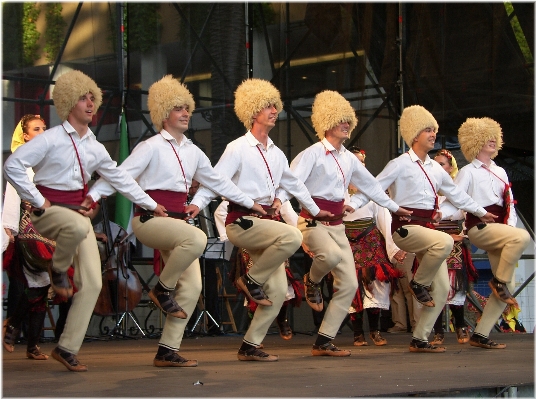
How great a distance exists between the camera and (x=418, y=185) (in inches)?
287

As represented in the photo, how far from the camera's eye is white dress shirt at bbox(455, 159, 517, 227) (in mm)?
7758

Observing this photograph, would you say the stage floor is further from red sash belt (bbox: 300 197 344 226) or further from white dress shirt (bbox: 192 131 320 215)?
white dress shirt (bbox: 192 131 320 215)

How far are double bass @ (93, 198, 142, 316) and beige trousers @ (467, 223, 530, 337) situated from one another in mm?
3170

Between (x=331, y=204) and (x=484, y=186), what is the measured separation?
5.09 feet

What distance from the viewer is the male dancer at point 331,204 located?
6.75m

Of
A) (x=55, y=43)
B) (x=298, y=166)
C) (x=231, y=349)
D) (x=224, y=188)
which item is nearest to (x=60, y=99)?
(x=224, y=188)

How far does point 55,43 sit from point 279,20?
2.59 metres

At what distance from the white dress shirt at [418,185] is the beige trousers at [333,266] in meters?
0.74

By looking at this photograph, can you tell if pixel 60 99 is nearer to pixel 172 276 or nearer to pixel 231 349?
pixel 172 276

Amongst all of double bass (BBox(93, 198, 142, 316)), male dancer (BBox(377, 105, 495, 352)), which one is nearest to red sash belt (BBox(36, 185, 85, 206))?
male dancer (BBox(377, 105, 495, 352))

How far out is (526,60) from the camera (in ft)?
33.0

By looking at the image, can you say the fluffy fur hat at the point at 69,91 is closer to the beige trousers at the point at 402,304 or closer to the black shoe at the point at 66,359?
the black shoe at the point at 66,359

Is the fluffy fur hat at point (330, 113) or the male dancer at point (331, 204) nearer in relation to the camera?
the male dancer at point (331, 204)

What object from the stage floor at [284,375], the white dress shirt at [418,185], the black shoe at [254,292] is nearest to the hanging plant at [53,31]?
the stage floor at [284,375]
